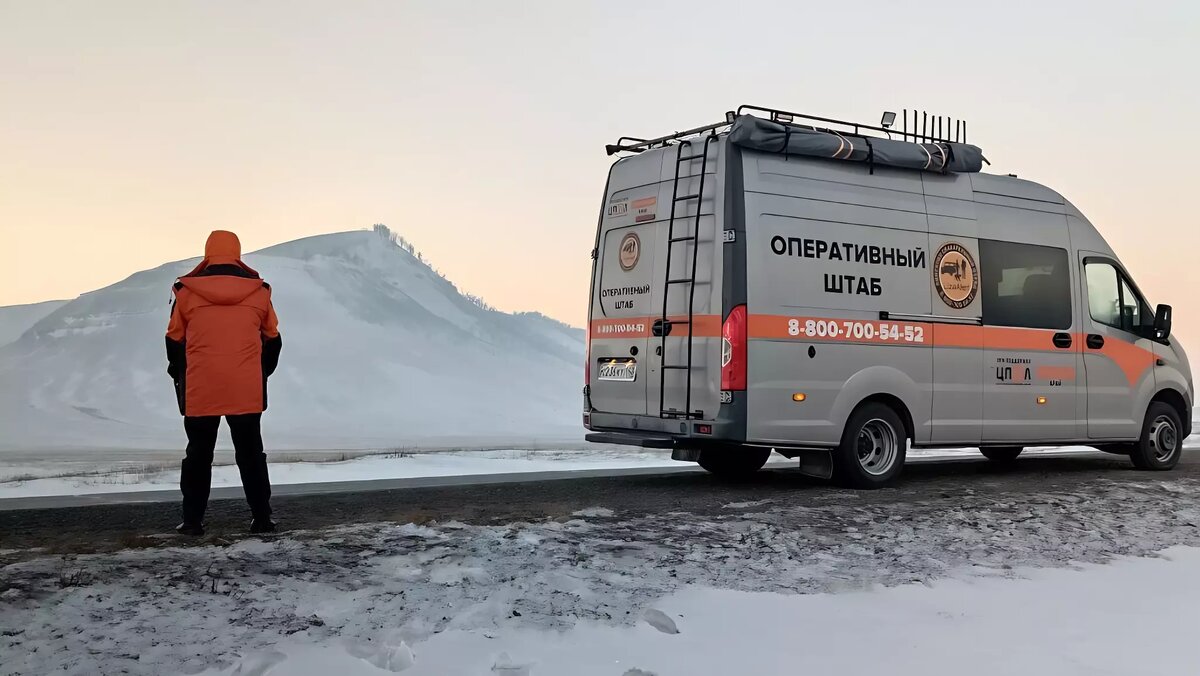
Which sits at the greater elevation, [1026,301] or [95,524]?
[1026,301]

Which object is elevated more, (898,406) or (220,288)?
(220,288)

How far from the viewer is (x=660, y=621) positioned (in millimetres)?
4676

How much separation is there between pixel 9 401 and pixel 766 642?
6542 centimetres

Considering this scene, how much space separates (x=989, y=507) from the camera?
26.5 feet

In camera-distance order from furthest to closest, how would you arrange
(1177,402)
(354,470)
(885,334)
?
(354,470) → (1177,402) → (885,334)

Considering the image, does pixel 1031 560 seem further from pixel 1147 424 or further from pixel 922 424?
pixel 1147 424

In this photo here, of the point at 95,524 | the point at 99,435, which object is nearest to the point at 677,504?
the point at 95,524

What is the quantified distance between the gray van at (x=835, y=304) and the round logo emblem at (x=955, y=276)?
2cm

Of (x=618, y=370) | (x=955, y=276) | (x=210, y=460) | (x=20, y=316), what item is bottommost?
(x=210, y=460)

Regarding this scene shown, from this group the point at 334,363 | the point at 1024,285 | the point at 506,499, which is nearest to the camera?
the point at 506,499

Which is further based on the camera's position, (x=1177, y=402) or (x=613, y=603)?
(x=1177, y=402)

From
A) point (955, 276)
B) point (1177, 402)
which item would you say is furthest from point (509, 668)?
point (1177, 402)

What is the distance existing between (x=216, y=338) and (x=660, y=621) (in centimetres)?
315

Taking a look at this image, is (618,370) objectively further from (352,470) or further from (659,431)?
(352,470)
